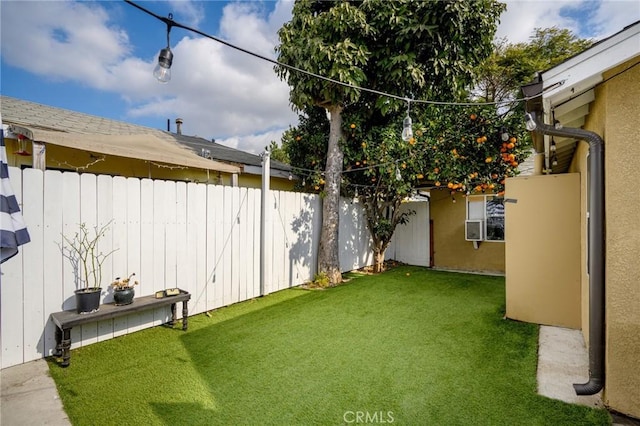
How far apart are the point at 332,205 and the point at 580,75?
16.4 ft

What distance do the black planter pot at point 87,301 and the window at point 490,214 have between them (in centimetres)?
866

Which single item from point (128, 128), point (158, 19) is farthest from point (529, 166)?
point (128, 128)

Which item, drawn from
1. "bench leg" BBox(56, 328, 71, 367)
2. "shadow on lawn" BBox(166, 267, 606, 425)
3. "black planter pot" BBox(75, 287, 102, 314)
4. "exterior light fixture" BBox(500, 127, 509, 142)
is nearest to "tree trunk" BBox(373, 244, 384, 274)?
"shadow on lawn" BBox(166, 267, 606, 425)

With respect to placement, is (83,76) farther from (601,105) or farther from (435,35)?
(601,105)

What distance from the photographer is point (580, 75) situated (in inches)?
96.2

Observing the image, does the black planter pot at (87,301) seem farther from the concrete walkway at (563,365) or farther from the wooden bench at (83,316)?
the concrete walkway at (563,365)

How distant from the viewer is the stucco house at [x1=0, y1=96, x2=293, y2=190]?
4.00 metres

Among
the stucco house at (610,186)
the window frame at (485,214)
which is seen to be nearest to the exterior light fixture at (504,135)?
the window frame at (485,214)

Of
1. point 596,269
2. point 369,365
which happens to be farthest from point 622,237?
point 369,365

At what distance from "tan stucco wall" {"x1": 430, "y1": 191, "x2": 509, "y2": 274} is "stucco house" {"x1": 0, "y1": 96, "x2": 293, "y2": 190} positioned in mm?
4758

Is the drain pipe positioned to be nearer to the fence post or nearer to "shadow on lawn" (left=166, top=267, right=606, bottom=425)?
"shadow on lawn" (left=166, top=267, right=606, bottom=425)

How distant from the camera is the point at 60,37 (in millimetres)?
4711

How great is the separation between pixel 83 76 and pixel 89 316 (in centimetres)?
558

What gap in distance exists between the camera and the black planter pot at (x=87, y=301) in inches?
129
